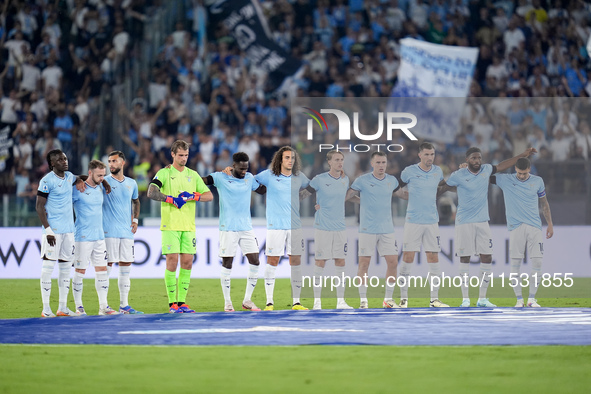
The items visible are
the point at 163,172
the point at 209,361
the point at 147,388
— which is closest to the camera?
the point at 147,388

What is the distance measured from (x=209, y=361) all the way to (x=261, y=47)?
1506cm

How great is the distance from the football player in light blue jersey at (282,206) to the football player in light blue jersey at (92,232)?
2.12 m

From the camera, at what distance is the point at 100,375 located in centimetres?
700

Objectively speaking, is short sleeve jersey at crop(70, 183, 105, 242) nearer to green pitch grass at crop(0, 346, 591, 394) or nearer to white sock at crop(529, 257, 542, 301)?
green pitch grass at crop(0, 346, 591, 394)

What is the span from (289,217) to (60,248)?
301 centimetres

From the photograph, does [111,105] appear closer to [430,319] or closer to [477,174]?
[477,174]

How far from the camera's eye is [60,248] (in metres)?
11.3

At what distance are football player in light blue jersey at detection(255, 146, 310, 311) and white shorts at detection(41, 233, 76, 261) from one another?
2581mm

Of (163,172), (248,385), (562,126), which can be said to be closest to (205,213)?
(163,172)

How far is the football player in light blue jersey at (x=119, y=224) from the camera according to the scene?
11609 mm

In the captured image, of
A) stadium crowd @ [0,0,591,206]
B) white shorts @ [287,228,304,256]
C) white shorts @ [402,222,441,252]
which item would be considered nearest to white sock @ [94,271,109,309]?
white shorts @ [287,228,304,256]

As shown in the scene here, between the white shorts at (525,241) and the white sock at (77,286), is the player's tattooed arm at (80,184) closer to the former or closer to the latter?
the white sock at (77,286)

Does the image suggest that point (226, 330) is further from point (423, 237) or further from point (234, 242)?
point (423, 237)

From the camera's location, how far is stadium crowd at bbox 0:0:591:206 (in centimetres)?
1997
